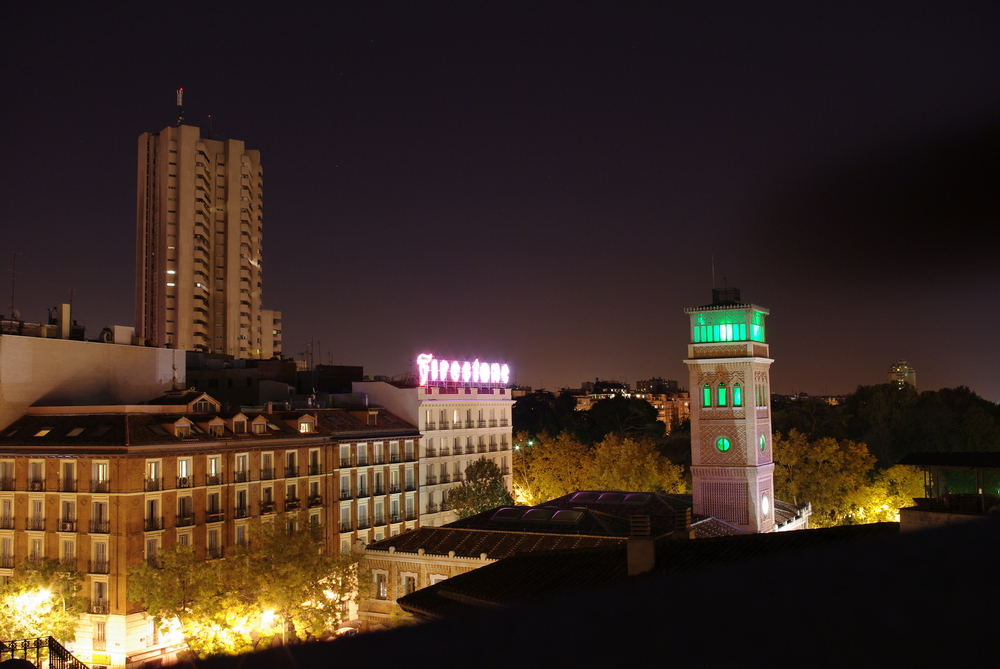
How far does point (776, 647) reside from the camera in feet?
9.12

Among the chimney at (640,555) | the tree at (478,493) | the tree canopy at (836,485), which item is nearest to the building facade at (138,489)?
the tree at (478,493)

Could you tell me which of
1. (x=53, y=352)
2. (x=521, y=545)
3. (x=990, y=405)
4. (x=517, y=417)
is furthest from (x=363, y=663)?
(x=517, y=417)

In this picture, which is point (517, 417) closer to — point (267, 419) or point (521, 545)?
point (267, 419)

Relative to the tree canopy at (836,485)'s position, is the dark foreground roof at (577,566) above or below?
above

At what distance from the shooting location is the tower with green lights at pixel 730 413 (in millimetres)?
52969

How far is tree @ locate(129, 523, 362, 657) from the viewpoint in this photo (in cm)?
3731

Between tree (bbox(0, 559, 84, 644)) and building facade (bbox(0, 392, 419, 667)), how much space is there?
184 centimetres

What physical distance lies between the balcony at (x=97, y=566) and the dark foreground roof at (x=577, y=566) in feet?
80.9

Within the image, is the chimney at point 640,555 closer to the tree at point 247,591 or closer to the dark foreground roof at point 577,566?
the dark foreground roof at point 577,566

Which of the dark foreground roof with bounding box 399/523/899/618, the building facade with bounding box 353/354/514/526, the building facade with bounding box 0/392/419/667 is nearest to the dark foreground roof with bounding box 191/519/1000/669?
the dark foreground roof with bounding box 399/523/899/618

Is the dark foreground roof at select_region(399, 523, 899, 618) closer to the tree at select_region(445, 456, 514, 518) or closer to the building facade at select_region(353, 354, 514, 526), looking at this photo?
the tree at select_region(445, 456, 514, 518)

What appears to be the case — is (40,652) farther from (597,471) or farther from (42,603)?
(597,471)

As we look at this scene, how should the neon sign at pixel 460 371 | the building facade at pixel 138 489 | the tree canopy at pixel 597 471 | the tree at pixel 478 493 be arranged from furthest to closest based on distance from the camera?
the neon sign at pixel 460 371 < the tree canopy at pixel 597 471 < the tree at pixel 478 493 < the building facade at pixel 138 489

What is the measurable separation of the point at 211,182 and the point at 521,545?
339 feet
